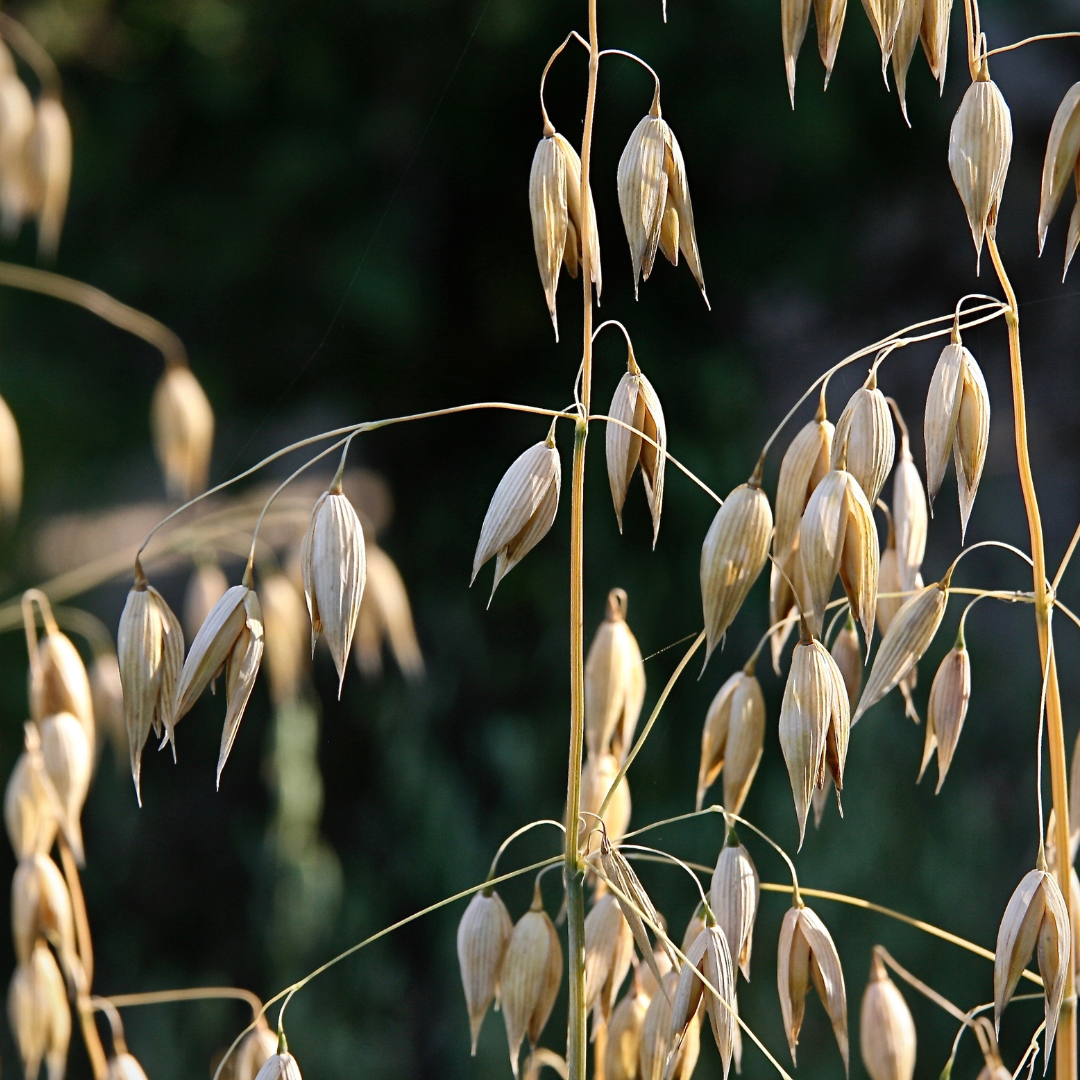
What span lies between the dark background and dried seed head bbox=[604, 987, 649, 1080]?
0.58 meters

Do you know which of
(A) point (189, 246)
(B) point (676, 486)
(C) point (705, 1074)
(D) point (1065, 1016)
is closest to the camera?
(D) point (1065, 1016)

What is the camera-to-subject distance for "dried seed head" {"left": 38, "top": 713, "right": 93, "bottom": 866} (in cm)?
38

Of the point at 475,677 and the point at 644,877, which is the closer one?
the point at 644,877

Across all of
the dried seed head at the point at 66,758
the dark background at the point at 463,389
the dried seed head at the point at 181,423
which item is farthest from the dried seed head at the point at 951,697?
the dark background at the point at 463,389

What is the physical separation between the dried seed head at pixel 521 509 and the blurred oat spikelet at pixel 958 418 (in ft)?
0.30

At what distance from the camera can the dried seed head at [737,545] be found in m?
0.25

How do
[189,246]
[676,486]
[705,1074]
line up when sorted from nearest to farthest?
[705,1074]
[676,486]
[189,246]

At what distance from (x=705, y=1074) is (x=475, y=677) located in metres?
0.44

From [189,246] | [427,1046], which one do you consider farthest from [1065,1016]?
[189,246]

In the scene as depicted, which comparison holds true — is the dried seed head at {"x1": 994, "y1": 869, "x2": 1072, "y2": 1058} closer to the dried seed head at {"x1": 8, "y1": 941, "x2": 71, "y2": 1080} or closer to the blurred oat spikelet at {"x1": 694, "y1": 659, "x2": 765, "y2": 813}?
the blurred oat spikelet at {"x1": 694, "y1": 659, "x2": 765, "y2": 813}

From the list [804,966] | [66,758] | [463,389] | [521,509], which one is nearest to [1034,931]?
[804,966]

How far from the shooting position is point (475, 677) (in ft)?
3.92

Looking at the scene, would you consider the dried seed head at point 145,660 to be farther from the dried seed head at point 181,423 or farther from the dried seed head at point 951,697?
the dried seed head at point 181,423

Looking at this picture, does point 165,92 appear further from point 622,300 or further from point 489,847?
point 489,847
